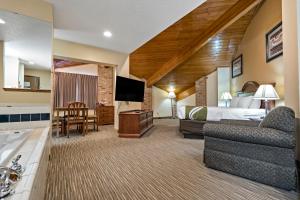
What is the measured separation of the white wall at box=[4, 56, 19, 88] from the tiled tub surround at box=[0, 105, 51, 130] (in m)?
0.34

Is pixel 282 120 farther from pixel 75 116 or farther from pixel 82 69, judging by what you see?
pixel 82 69

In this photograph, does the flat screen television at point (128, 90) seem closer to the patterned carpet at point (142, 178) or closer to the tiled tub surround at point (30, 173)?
the patterned carpet at point (142, 178)

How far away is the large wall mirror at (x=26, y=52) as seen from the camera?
7.55 ft

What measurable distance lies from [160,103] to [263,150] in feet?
23.3

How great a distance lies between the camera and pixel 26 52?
2.48m

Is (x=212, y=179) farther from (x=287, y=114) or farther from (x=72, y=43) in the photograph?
(x=72, y=43)

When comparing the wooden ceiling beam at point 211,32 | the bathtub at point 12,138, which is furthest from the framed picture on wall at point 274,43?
the bathtub at point 12,138

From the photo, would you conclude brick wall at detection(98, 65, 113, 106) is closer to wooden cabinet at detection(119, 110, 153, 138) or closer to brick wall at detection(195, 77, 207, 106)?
wooden cabinet at detection(119, 110, 153, 138)

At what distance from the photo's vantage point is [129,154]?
2.94 m

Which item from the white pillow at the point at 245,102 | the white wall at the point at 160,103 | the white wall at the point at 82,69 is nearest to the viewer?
the white pillow at the point at 245,102

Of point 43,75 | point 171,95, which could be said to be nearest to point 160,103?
point 171,95

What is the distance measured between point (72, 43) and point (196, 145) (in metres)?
3.75

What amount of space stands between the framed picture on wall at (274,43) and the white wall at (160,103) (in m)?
5.22

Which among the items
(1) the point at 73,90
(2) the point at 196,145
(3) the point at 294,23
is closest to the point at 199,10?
(3) the point at 294,23
